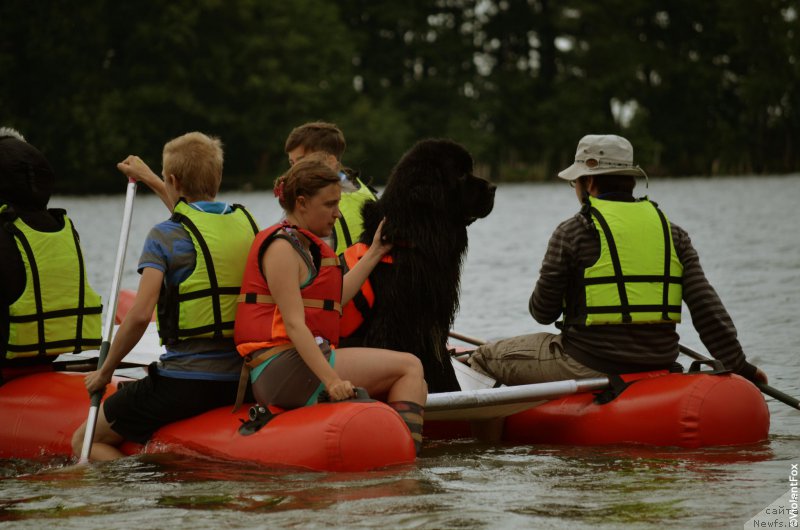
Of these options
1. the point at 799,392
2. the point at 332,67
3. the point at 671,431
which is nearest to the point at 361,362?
the point at 671,431

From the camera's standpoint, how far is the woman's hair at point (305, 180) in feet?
15.3

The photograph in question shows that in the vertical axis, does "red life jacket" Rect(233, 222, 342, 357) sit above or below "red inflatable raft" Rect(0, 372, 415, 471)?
above

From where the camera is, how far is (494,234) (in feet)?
75.4

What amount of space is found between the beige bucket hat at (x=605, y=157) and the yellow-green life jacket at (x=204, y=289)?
1481 millimetres

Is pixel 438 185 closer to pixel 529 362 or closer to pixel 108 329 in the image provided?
pixel 529 362

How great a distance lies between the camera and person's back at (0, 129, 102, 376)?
545 cm

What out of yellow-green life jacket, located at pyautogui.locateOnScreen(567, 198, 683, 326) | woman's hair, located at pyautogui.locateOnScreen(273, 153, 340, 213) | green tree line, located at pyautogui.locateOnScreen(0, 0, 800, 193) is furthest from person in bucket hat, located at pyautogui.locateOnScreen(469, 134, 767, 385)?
→ green tree line, located at pyautogui.locateOnScreen(0, 0, 800, 193)

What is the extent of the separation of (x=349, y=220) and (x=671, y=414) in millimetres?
1797

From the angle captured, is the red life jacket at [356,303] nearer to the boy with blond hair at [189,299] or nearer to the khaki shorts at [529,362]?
the boy with blond hair at [189,299]

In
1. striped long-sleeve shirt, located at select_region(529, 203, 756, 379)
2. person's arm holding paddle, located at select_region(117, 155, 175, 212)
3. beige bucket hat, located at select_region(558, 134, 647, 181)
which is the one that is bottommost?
striped long-sleeve shirt, located at select_region(529, 203, 756, 379)

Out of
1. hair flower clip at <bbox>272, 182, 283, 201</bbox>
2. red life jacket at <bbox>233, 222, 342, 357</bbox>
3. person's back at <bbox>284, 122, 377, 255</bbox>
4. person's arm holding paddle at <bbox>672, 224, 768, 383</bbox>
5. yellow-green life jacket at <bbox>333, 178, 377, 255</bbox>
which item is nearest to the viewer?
red life jacket at <bbox>233, 222, 342, 357</bbox>

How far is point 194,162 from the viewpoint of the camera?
484 centimetres

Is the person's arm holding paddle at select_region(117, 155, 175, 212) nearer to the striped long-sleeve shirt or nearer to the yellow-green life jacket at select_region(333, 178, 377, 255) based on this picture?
the yellow-green life jacket at select_region(333, 178, 377, 255)

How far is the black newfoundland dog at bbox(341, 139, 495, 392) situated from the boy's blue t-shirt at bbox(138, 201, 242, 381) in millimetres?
617
